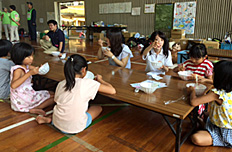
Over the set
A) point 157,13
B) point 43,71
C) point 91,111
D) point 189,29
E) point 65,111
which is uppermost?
point 157,13

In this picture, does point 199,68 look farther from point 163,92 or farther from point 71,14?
point 71,14

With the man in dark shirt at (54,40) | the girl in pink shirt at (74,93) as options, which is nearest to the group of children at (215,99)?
the girl in pink shirt at (74,93)

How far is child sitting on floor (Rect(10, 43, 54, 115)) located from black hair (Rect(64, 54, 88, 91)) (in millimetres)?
583

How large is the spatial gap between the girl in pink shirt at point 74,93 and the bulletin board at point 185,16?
7.43 m

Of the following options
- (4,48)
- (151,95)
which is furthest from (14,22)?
(151,95)

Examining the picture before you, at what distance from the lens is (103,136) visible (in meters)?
1.87

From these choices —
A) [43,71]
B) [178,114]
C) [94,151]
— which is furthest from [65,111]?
[178,114]

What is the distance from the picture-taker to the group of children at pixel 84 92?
1516 mm

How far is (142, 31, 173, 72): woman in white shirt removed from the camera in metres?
2.38

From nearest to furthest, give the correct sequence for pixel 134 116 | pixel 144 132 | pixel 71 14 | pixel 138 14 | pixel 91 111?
pixel 144 132, pixel 91 111, pixel 134 116, pixel 138 14, pixel 71 14

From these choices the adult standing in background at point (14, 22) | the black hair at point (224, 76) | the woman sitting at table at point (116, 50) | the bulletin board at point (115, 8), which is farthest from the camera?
the bulletin board at point (115, 8)

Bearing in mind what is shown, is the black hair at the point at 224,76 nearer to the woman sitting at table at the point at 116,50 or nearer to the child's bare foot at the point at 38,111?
the woman sitting at table at the point at 116,50

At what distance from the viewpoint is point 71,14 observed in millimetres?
15805

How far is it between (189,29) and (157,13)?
169cm
